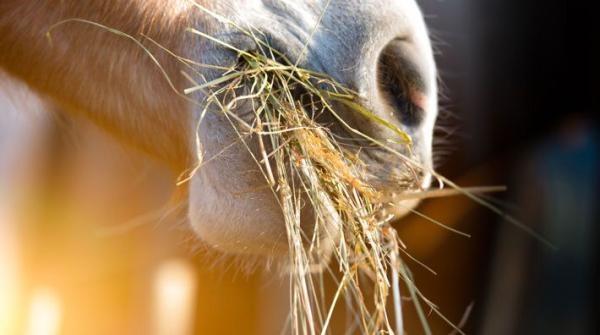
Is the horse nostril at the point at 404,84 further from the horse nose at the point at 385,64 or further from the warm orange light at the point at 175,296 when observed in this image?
the warm orange light at the point at 175,296

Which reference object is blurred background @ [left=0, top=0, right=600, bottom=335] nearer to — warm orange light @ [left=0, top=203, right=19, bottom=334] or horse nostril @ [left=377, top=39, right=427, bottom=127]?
warm orange light @ [left=0, top=203, right=19, bottom=334]

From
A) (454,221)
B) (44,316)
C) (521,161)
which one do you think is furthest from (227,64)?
(521,161)

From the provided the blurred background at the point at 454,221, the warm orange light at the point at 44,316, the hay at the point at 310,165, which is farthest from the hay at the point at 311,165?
the warm orange light at the point at 44,316

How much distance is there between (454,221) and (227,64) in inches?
70.0

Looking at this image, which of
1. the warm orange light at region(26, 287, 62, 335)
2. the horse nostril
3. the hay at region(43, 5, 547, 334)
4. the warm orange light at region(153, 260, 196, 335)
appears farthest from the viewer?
the warm orange light at region(153, 260, 196, 335)

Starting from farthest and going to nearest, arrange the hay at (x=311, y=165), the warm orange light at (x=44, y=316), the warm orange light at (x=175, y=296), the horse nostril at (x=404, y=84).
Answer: the warm orange light at (x=175, y=296), the warm orange light at (x=44, y=316), the horse nostril at (x=404, y=84), the hay at (x=311, y=165)

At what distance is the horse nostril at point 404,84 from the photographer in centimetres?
106

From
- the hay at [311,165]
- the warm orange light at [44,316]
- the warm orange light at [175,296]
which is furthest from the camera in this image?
the warm orange light at [175,296]

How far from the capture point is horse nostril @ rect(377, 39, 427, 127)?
106 cm

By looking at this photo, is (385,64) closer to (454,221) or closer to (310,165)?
(310,165)

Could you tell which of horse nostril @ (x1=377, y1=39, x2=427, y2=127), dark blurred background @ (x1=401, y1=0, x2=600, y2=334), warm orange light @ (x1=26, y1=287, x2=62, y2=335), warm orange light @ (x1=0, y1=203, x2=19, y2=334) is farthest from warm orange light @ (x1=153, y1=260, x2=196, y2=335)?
horse nostril @ (x1=377, y1=39, x2=427, y2=127)

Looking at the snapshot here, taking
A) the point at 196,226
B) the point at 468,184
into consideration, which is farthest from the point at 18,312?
the point at 196,226

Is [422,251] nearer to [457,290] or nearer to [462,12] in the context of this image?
[457,290]

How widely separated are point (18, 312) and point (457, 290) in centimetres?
128
